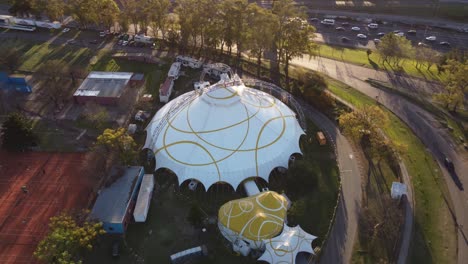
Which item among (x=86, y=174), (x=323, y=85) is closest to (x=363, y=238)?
(x=323, y=85)

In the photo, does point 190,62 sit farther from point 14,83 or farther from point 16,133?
point 16,133

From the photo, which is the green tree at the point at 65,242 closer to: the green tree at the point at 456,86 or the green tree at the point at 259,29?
the green tree at the point at 259,29

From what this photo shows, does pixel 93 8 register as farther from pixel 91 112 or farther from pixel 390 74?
pixel 390 74

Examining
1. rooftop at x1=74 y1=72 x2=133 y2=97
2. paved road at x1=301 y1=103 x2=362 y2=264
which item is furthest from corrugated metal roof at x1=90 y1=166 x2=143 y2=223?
paved road at x1=301 y1=103 x2=362 y2=264

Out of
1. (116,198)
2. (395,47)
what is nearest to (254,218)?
(116,198)

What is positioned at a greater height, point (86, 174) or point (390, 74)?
point (390, 74)
